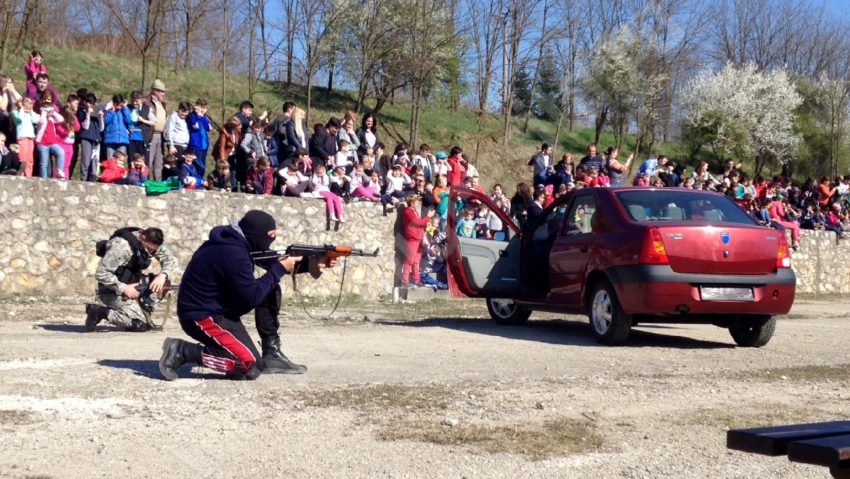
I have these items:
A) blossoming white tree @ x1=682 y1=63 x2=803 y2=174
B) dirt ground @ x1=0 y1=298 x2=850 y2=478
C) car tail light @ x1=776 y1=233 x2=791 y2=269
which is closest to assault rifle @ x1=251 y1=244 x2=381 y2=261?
dirt ground @ x1=0 y1=298 x2=850 y2=478

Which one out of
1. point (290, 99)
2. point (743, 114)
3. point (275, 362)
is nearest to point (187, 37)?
point (290, 99)

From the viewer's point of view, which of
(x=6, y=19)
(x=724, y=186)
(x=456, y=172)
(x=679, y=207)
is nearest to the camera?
(x=679, y=207)

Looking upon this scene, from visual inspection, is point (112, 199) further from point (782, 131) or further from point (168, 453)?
point (782, 131)

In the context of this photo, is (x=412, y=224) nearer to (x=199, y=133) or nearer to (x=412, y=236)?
(x=412, y=236)

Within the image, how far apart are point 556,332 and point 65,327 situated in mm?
5855

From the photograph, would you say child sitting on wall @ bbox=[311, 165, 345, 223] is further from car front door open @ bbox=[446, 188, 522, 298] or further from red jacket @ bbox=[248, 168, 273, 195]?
car front door open @ bbox=[446, 188, 522, 298]

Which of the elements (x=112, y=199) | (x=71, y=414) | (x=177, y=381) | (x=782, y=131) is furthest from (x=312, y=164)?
(x=782, y=131)

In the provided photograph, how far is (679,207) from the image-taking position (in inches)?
458

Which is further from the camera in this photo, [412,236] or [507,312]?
[412,236]

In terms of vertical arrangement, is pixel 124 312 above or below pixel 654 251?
below

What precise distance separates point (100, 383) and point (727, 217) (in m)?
6.95

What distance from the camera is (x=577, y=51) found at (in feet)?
168

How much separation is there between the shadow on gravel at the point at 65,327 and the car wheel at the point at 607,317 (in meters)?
5.69

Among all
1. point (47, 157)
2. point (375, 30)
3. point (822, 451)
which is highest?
point (375, 30)
